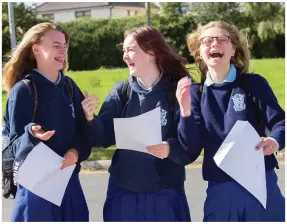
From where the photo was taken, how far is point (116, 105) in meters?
2.72

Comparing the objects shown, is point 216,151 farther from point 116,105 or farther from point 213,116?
point 116,105

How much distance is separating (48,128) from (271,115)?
1189mm

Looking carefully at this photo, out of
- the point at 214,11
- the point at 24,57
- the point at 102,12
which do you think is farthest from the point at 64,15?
the point at 24,57

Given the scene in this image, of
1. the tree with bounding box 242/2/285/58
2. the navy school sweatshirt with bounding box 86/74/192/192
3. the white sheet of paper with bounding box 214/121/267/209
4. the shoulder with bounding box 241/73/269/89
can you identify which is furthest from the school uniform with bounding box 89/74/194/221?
the tree with bounding box 242/2/285/58

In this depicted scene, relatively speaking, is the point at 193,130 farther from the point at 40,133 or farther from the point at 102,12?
the point at 102,12

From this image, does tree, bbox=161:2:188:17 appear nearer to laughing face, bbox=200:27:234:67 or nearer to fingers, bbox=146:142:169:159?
laughing face, bbox=200:27:234:67

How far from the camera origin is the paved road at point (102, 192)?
476cm

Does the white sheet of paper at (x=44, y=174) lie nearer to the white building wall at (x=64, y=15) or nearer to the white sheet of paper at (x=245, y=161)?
the white sheet of paper at (x=245, y=161)

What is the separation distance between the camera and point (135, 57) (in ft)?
8.73

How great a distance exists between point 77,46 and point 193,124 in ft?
78.2

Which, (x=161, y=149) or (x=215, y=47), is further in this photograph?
(x=215, y=47)

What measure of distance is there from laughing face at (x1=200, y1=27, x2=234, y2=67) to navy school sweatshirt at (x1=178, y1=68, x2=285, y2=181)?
0.13 meters

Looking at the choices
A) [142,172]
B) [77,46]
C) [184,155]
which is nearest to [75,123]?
[142,172]

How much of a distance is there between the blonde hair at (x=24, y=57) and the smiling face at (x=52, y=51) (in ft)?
0.11
